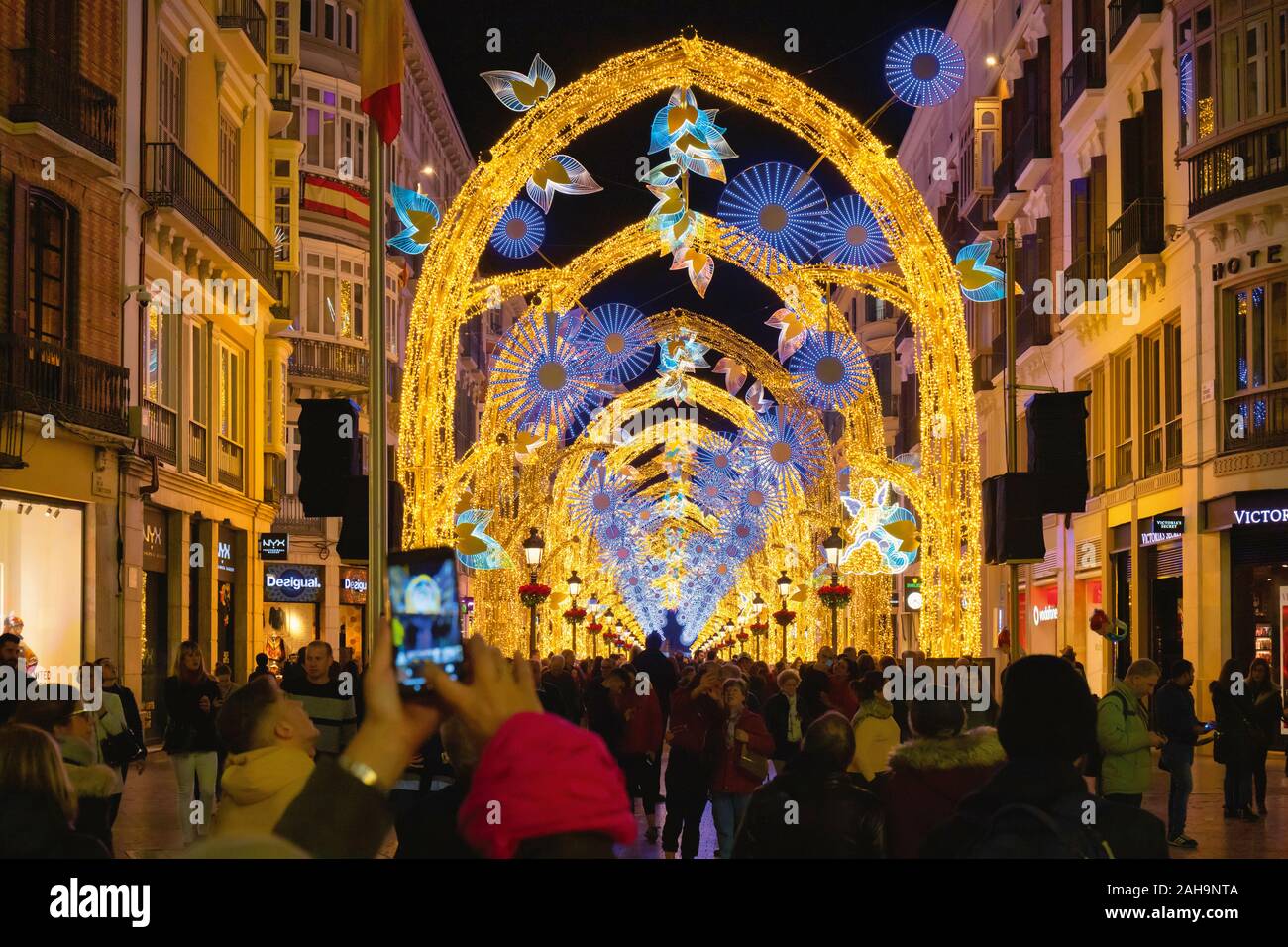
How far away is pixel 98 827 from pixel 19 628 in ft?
44.1

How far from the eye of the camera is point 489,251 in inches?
2822

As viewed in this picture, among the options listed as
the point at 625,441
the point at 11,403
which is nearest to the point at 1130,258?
the point at 11,403

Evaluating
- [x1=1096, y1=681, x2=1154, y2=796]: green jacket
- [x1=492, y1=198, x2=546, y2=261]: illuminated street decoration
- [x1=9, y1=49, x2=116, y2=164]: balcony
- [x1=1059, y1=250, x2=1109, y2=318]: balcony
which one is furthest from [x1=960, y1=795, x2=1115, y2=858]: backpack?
[x1=1059, y1=250, x2=1109, y2=318]: balcony

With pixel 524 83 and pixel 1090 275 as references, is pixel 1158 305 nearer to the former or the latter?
pixel 1090 275

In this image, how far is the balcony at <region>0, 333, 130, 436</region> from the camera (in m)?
21.7

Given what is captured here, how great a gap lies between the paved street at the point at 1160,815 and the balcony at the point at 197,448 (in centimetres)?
740

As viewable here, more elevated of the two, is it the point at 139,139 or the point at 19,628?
the point at 139,139

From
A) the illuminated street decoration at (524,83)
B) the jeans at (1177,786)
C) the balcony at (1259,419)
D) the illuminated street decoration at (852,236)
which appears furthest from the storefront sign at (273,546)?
the jeans at (1177,786)

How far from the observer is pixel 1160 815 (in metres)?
19.5

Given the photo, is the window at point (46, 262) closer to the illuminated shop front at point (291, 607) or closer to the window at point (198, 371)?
the window at point (198, 371)

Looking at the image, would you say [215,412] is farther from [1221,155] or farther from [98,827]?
[98,827]

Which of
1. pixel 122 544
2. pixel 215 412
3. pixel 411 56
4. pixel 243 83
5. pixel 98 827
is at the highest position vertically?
pixel 411 56

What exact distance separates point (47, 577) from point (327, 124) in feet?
86.0

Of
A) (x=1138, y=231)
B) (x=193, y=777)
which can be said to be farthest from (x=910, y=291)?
(x=1138, y=231)
